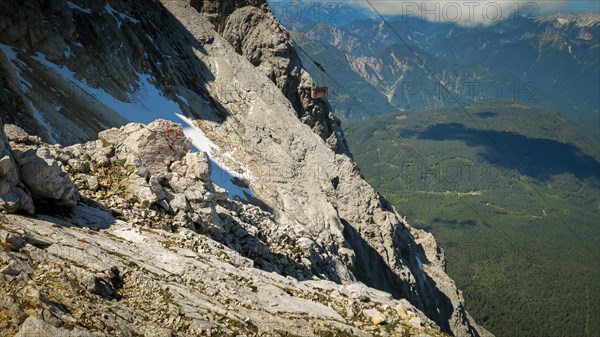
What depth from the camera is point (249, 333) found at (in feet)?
63.1

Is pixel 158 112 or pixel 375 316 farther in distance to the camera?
pixel 158 112

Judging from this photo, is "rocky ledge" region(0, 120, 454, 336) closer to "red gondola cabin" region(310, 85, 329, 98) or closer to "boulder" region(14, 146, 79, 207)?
"boulder" region(14, 146, 79, 207)

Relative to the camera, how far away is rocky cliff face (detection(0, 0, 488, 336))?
21.6 metres

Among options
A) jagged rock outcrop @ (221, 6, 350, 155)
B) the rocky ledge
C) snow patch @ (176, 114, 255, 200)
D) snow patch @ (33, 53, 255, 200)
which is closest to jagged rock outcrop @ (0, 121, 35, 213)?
the rocky ledge

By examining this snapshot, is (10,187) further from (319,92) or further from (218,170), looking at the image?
(319,92)

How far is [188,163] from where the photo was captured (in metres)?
31.8

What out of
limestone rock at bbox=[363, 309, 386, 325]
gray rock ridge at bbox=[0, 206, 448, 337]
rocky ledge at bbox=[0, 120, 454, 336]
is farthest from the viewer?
limestone rock at bbox=[363, 309, 386, 325]

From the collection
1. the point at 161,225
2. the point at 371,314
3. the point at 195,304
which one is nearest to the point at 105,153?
the point at 161,225

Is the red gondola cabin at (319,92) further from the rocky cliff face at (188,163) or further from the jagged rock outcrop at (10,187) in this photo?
the jagged rock outcrop at (10,187)

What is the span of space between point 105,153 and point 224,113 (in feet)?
128

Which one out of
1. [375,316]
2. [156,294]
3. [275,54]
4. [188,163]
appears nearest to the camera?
[156,294]

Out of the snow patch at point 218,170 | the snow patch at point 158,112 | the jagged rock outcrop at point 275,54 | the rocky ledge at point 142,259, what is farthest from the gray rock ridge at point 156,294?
the jagged rock outcrop at point 275,54

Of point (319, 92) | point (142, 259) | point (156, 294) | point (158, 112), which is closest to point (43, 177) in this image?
point (142, 259)

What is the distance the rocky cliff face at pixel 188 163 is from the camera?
2162cm
